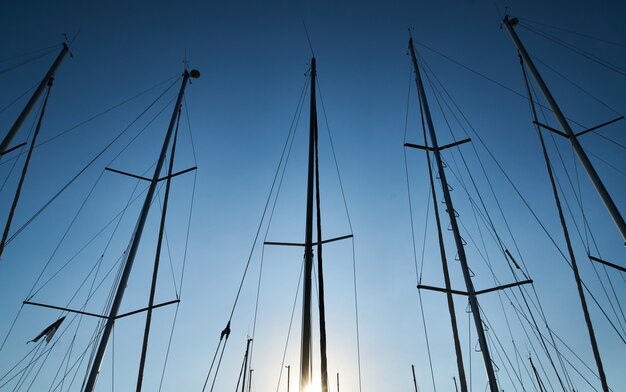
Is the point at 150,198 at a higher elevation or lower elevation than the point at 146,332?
higher

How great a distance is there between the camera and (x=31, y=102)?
1190 centimetres

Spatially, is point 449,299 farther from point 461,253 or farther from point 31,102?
point 31,102

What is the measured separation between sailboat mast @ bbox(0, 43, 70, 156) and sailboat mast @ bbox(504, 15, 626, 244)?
18.6m

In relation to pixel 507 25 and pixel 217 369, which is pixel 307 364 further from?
pixel 507 25

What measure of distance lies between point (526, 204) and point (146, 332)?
53.2ft

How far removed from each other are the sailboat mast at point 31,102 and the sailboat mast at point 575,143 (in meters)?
18.6

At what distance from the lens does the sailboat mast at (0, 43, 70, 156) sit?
10.7 m

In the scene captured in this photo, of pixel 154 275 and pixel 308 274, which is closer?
pixel 308 274

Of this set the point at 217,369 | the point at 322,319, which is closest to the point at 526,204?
the point at 322,319

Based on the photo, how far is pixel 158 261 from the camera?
13.9 metres

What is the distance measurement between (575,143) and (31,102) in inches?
752

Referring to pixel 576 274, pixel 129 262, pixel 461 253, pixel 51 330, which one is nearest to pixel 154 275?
pixel 129 262

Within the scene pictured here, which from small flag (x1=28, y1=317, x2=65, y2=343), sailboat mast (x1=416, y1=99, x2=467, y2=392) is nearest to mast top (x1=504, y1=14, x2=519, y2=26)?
sailboat mast (x1=416, y1=99, x2=467, y2=392)

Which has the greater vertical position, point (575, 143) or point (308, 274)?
point (575, 143)
